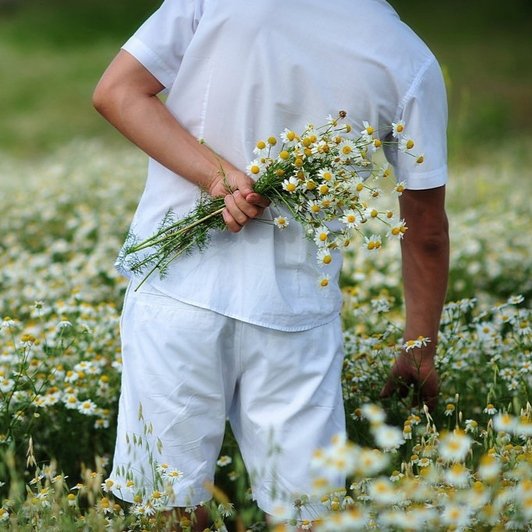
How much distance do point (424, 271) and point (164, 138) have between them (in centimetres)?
91

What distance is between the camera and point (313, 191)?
8.16 feet

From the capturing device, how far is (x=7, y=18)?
1037 inches

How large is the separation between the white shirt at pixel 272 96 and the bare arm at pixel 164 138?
5 centimetres

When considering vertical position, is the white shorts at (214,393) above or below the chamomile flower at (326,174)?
below

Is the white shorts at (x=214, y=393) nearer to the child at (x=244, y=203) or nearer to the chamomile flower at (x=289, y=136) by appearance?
the child at (x=244, y=203)

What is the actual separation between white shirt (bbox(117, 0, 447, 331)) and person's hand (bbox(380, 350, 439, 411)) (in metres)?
0.63

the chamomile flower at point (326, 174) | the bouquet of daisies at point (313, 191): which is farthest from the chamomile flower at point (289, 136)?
the chamomile flower at point (326, 174)

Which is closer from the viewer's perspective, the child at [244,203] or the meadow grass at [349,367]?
the meadow grass at [349,367]

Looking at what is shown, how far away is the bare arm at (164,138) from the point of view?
2396mm

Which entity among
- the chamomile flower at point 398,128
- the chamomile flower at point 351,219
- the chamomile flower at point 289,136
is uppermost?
the chamomile flower at point 289,136

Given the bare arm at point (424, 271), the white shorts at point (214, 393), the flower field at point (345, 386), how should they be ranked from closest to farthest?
the flower field at point (345, 386) < the white shorts at point (214, 393) < the bare arm at point (424, 271)

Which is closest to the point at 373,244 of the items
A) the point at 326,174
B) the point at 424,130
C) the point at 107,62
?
the point at 326,174

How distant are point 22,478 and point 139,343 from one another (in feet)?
3.97

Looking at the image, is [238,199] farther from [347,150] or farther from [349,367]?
[349,367]
